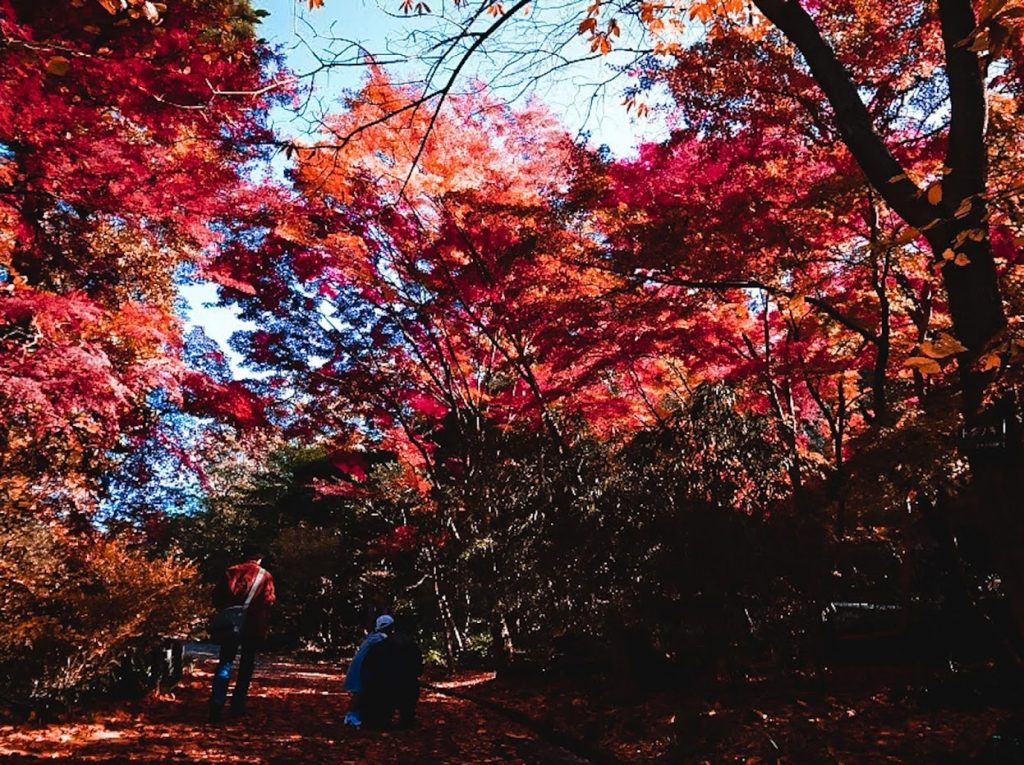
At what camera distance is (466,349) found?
12656 mm

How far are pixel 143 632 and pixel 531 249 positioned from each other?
671 centimetres

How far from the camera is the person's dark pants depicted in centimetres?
534

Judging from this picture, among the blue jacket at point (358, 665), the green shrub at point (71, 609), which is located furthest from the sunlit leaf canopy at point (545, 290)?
the blue jacket at point (358, 665)

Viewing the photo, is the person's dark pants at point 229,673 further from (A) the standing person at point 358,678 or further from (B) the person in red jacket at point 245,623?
(A) the standing person at point 358,678

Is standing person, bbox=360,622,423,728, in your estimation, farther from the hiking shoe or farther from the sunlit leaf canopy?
the sunlit leaf canopy

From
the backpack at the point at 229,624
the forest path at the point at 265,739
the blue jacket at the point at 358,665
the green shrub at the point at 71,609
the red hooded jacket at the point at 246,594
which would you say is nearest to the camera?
the forest path at the point at 265,739

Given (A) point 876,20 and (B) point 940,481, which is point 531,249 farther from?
(B) point 940,481

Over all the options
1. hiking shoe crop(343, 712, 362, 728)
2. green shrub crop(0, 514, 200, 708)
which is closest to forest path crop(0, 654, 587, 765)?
hiking shoe crop(343, 712, 362, 728)

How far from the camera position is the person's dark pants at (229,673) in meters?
5.34

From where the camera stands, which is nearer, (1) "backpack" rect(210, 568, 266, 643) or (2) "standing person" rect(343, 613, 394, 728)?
(2) "standing person" rect(343, 613, 394, 728)

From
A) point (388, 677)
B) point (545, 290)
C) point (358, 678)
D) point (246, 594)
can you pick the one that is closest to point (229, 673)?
point (246, 594)

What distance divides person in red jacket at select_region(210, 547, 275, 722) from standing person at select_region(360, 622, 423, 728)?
1117mm

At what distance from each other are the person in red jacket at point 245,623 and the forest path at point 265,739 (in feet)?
0.65

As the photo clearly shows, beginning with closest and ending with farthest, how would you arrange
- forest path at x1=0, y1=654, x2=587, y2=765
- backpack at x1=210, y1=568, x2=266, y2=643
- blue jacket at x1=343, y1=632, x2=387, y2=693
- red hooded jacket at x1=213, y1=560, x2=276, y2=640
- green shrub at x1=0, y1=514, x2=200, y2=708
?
Answer: forest path at x1=0, y1=654, x2=587, y2=765
green shrub at x1=0, y1=514, x2=200, y2=708
blue jacket at x1=343, y1=632, x2=387, y2=693
backpack at x1=210, y1=568, x2=266, y2=643
red hooded jacket at x1=213, y1=560, x2=276, y2=640
